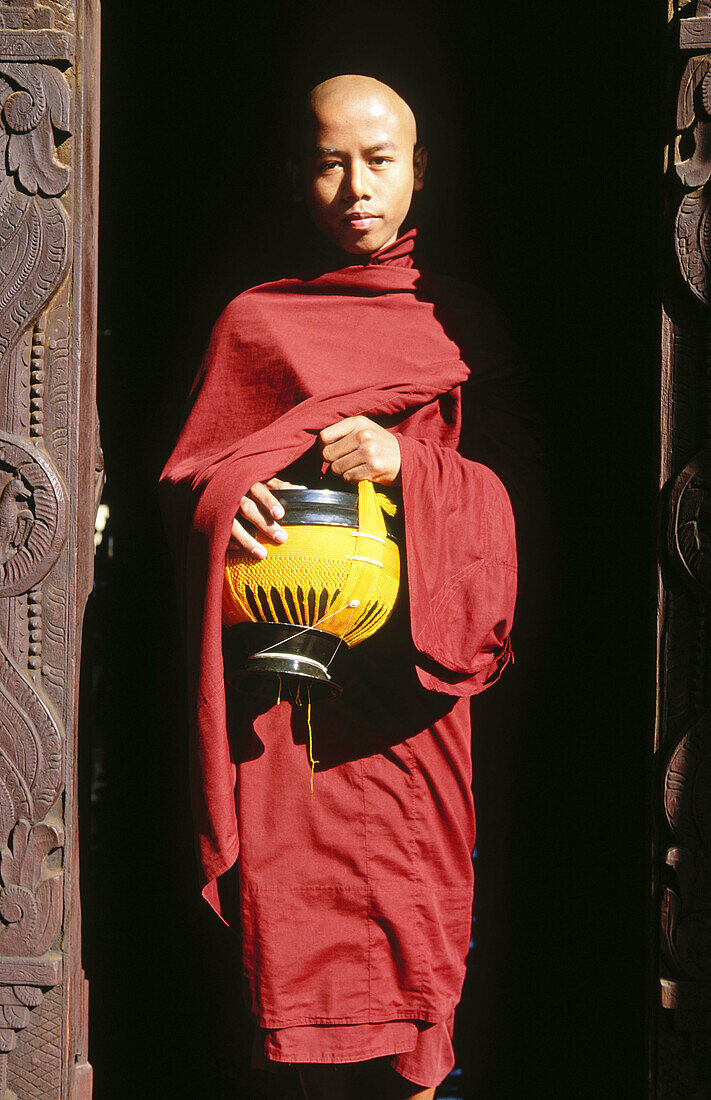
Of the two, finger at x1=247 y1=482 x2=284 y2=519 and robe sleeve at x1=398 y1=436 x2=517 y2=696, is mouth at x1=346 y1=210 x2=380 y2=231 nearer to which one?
Result: robe sleeve at x1=398 y1=436 x2=517 y2=696

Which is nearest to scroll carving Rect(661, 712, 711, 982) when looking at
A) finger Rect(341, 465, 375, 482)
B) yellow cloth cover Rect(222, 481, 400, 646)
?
yellow cloth cover Rect(222, 481, 400, 646)

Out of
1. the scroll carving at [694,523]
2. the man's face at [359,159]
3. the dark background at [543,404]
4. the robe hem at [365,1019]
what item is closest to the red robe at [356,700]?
the robe hem at [365,1019]

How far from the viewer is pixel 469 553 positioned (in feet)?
8.75

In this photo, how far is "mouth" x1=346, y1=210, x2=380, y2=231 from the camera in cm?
287

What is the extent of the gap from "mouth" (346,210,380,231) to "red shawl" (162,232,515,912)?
0.30 ft

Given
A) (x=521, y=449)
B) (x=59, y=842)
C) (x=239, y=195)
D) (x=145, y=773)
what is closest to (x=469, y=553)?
(x=521, y=449)

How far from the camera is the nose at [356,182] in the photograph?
2.83m

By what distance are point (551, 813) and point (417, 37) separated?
82.3 inches

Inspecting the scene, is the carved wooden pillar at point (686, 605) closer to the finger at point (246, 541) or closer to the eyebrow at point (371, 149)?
the eyebrow at point (371, 149)

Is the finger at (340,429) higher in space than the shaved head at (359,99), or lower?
lower

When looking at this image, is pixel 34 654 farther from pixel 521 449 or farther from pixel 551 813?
pixel 551 813

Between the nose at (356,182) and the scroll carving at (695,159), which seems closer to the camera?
the scroll carving at (695,159)

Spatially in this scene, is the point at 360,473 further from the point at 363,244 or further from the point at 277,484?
the point at 363,244

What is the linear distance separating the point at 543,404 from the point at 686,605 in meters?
0.86
